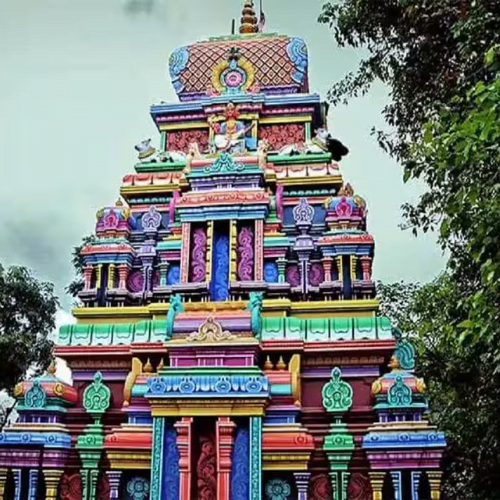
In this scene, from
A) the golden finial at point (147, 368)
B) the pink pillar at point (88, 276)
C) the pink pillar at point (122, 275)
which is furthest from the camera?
the pink pillar at point (88, 276)

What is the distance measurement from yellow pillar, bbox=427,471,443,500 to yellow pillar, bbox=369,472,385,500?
54cm

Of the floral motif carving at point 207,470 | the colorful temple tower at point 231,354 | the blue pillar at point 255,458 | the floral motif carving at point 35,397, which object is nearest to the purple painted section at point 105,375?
the colorful temple tower at point 231,354

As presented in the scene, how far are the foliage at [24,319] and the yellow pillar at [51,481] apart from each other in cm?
676

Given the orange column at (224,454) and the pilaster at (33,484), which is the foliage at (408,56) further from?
the pilaster at (33,484)

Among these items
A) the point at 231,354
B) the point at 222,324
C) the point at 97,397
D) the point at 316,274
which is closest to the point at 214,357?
the point at 231,354

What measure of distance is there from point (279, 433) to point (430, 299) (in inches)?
147

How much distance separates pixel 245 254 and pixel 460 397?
3979 millimetres

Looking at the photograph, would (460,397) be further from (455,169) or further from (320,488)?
(455,169)

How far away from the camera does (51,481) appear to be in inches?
340

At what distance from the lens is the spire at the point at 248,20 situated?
14.1 meters

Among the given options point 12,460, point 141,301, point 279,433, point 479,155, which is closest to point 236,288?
point 141,301

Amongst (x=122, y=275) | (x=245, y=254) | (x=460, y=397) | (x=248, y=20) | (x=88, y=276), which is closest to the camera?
(x=245, y=254)

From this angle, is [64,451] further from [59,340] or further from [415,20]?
[415,20]

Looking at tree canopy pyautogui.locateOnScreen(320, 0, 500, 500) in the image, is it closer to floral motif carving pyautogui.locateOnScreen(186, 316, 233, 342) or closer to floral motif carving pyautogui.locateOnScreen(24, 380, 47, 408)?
floral motif carving pyautogui.locateOnScreen(186, 316, 233, 342)
